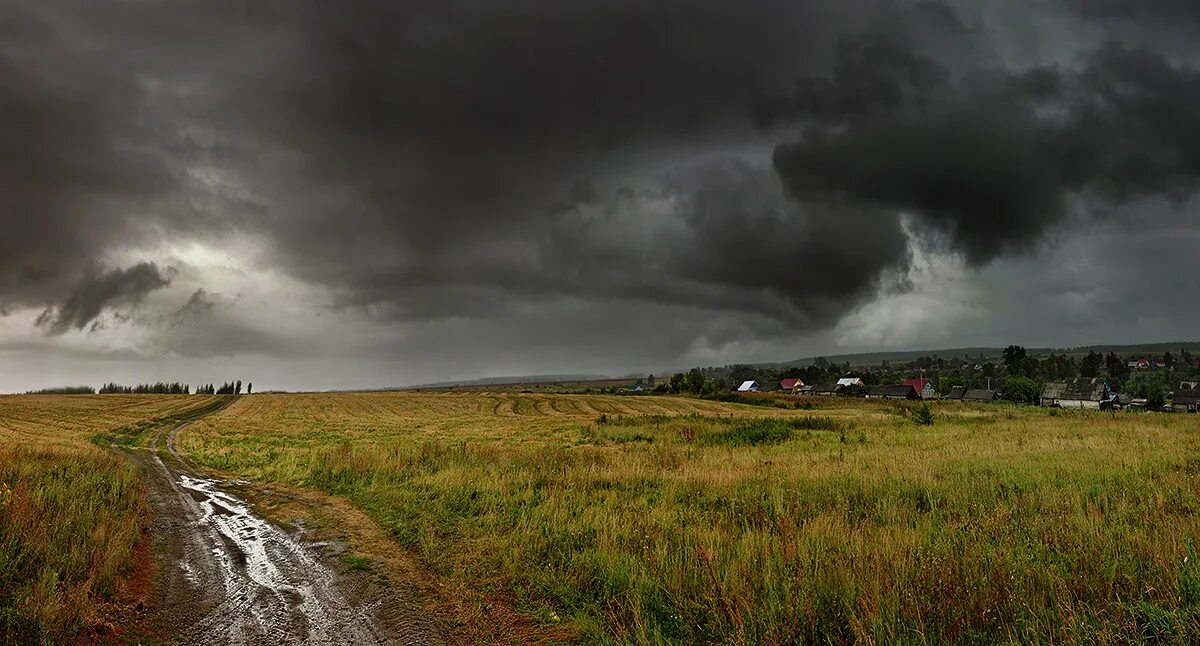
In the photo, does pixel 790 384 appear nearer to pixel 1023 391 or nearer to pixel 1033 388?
pixel 1023 391

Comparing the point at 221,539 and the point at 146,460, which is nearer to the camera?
the point at 221,539

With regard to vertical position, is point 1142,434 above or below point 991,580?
below

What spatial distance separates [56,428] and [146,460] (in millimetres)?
31927

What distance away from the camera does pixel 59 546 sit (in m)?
9.74

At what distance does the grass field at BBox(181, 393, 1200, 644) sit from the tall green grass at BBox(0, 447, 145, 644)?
4799 mm

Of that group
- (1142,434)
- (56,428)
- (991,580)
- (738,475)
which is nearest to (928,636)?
(991,580)

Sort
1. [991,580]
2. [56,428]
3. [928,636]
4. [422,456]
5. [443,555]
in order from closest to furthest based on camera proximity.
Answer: [928,636]
[991,580]
[443,555]
[422,456]
[56,428]

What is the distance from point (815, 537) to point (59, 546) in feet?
43.3

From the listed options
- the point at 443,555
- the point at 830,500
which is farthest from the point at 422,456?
the point at 830,500

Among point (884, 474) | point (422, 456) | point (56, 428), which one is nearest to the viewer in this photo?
point (884, 474)

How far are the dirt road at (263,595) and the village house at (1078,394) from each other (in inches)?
5097

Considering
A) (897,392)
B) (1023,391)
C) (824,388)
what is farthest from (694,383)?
(824,388)

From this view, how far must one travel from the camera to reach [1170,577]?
6395mm

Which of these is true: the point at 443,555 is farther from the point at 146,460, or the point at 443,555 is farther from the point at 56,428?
the point at 56,428
